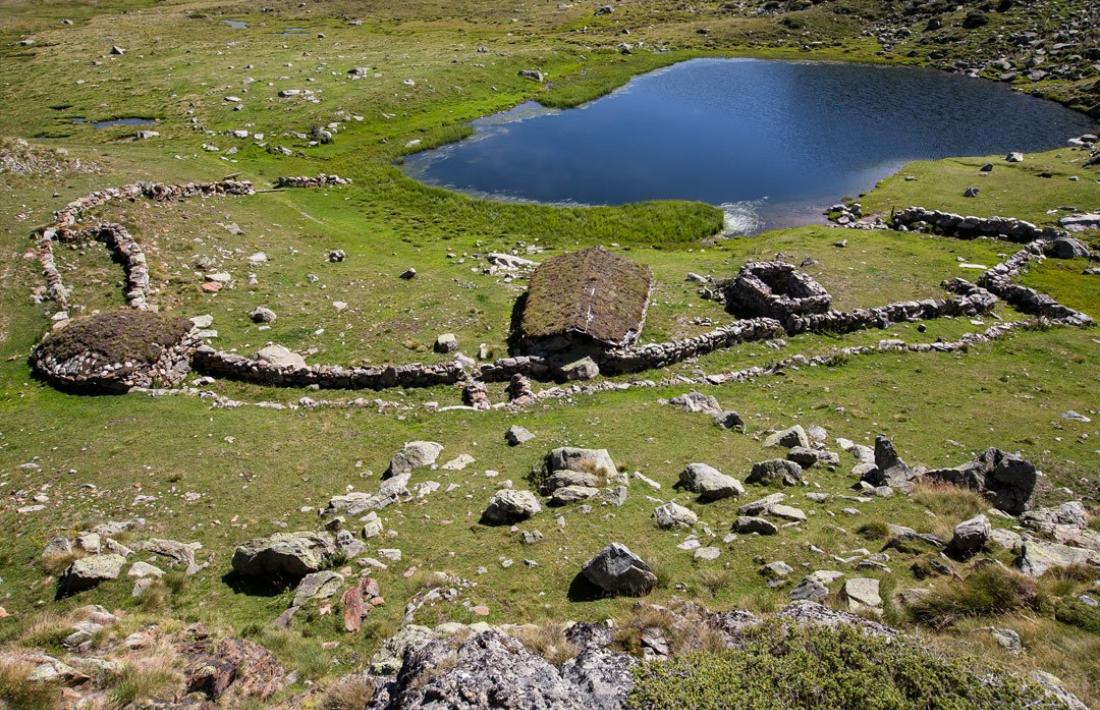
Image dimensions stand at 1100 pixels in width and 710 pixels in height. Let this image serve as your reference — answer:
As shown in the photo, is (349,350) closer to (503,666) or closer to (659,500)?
(659,500)

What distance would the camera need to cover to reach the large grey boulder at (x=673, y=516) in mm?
16781

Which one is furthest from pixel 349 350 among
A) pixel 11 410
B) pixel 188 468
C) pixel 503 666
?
pixel 503 666

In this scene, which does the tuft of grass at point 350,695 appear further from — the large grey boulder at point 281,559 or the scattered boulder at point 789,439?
the scattered boulder at point 789,439

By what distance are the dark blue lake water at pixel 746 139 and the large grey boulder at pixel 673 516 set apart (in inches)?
1512

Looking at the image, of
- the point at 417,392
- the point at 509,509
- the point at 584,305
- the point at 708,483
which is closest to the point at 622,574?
the point at 509,509

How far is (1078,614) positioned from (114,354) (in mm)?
29628

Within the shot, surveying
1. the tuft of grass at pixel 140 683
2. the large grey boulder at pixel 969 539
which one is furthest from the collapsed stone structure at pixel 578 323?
the tuft of grass at pixel 140 683

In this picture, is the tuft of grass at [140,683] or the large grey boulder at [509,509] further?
the large grey boulder at [509,509]

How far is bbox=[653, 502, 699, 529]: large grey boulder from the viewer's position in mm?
16781

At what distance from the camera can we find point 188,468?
67.6ft

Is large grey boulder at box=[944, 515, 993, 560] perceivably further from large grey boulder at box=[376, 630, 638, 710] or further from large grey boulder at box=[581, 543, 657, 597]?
large grey boulder at box=[376, 630, 638, 710]

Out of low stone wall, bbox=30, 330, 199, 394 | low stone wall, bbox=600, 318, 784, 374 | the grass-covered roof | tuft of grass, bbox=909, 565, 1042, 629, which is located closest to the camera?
tuft of grass, bbox=909, 565, 1042, 629

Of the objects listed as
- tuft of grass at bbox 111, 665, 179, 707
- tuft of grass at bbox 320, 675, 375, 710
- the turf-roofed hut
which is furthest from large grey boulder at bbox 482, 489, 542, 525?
the turf-roofed hut

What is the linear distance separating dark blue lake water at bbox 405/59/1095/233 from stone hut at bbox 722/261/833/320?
16231 millimetres
